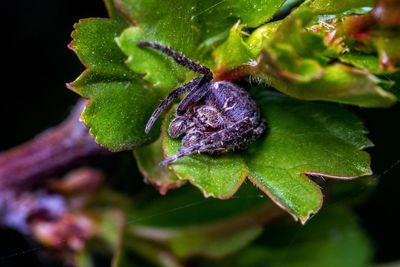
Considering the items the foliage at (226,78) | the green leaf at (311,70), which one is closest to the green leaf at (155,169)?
the foliage at (226,78)

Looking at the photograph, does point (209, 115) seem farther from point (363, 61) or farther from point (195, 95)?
point (363, 61)

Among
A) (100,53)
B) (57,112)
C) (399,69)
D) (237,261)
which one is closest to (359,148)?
(399,69)

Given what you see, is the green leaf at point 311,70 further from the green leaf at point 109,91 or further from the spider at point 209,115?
the green leaf at point 109,91

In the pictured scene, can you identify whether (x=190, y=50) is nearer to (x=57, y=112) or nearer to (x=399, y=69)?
(x=399, y=69)

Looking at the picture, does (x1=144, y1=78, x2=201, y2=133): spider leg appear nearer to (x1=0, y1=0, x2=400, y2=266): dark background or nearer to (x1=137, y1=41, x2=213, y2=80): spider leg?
(x1=137, y1=41, x2=213, y2=80): spider leg

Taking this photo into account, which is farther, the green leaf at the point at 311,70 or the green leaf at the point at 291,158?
the green leaf at the point at 291,158

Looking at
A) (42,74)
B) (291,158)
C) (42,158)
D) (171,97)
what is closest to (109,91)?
(171,97)

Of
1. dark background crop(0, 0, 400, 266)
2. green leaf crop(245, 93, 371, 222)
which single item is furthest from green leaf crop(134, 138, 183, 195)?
dark background crop(0, 0, 400, 266)
